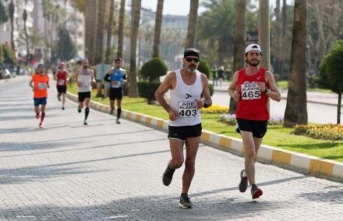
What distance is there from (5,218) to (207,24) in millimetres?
101549

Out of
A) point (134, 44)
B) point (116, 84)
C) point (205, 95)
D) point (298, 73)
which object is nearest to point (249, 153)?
point (205, 95)

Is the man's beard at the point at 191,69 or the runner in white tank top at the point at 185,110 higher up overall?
the man's beard at the point at 191,69

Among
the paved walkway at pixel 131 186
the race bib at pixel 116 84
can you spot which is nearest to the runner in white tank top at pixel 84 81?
the race bib at pixel 116 84

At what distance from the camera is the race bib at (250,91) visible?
1170cm

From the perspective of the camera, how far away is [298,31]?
22.7m

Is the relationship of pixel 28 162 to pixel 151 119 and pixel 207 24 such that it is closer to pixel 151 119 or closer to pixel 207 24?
pixel 151 119

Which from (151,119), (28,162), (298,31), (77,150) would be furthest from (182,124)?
(151,119)

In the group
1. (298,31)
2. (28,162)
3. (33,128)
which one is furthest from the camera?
(33,128)

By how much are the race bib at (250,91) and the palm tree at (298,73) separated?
11169mm

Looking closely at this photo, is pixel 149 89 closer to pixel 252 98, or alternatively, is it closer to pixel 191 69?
pixel 252 98

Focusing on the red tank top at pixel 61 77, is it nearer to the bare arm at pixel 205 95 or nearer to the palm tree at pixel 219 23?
the bare arm at pixel 205 95

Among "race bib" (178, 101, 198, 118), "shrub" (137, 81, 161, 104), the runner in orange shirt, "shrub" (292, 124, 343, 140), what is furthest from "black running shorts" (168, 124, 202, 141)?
"shrub" (137, 81, 161, 104)

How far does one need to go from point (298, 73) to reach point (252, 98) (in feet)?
37.4

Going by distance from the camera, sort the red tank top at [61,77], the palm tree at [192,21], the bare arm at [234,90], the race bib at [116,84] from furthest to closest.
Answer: the red tank top at [61,77], the palm tree at [192,21], the race bib at [116,84], the bare arm at [234,90]
